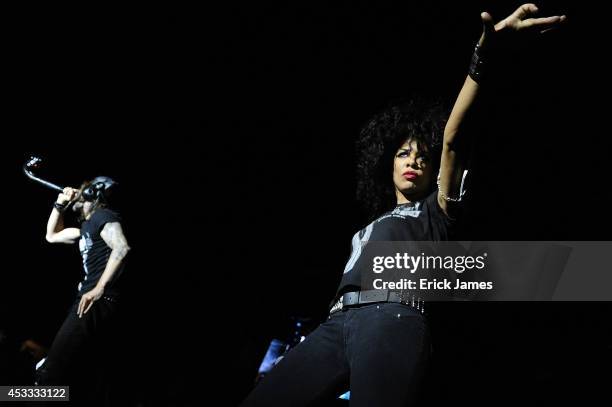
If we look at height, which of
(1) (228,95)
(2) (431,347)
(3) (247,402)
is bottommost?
(3) (247,402)

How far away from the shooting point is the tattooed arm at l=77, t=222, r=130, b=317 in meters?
3.60

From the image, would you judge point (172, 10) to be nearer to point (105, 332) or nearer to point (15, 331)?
point (105, 332)

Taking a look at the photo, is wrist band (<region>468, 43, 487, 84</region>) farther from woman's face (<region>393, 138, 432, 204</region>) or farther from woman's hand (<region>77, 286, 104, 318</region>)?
woman's hand (<region>77, 286, 104, 318</region>)

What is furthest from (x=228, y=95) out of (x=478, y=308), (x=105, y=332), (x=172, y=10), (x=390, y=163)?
(x=478, y=308)

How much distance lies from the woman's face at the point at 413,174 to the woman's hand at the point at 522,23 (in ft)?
2.21

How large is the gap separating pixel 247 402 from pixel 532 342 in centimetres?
235

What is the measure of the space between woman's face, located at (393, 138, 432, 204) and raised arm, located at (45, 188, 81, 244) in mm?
3514

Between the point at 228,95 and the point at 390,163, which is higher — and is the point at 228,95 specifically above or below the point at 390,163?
above

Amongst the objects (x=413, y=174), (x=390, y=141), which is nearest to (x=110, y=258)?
(x=390, y=141)

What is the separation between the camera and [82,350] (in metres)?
3.47

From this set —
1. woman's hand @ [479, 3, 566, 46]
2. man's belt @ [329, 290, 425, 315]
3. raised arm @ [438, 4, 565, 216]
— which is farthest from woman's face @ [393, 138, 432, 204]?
woman's hand @ [479, 3, 566, 46]

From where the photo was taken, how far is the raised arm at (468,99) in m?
1.32

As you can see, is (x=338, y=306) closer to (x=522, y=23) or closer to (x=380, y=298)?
(x=380, y=298)

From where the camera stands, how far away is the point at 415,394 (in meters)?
1.32
